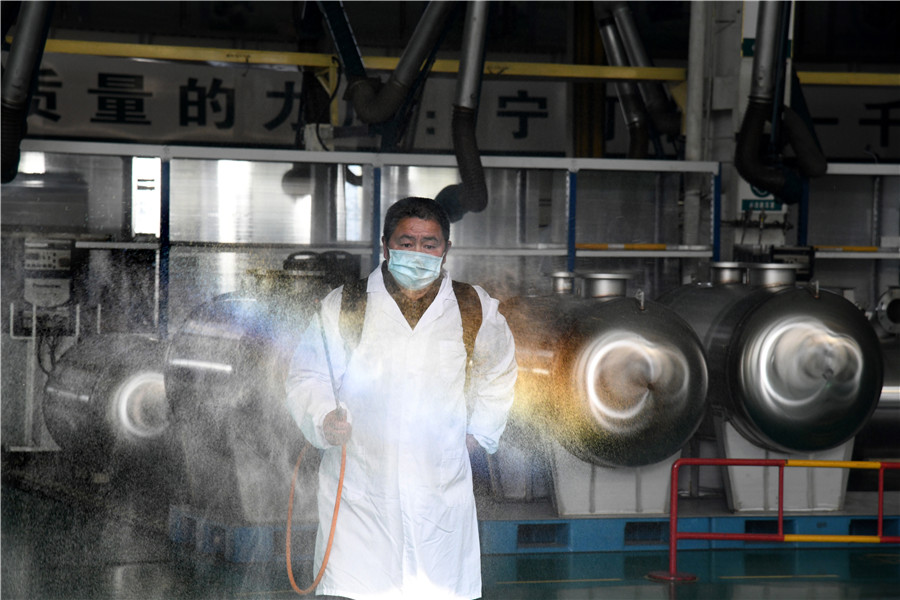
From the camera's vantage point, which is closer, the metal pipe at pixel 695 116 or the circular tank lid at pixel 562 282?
the circular tank lid at pixel 562 282

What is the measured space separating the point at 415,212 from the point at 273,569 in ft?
9.63

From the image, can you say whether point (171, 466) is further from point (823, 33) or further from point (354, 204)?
point (823, 33)

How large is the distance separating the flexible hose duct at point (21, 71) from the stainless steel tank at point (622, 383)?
3749 millimetres

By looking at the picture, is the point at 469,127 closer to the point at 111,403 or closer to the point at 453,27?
the point at 111,403

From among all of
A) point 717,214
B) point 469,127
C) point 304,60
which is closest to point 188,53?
point 304,60

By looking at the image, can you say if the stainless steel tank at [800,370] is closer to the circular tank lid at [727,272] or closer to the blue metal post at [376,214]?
the circular tank lid at [727,272]

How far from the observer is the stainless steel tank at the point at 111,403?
7.16 m

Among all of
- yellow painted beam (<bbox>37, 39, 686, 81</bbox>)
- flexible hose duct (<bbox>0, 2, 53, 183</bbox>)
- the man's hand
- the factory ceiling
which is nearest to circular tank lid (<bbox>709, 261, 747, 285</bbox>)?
yellow painted beam (<bbox>37, 39, 686, 81</bbox>)

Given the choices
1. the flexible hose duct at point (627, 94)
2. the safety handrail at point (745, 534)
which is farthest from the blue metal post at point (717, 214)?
the safety handrail at point (745, 534)

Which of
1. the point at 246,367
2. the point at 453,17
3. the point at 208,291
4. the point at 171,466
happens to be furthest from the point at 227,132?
the point at 246,367

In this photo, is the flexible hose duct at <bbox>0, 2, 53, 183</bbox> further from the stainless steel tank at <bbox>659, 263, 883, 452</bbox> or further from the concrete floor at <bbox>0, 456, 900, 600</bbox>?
the stainless steel tank at <bbox>659, 263, 883, 452</bbox>

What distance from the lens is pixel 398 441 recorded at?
3.23m

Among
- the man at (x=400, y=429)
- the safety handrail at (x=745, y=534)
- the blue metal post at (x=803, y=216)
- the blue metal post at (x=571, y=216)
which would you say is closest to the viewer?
the man at (x=400, y=429)

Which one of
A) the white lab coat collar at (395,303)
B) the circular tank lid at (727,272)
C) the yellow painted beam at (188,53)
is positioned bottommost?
the white lab coat collar at (395,303)
